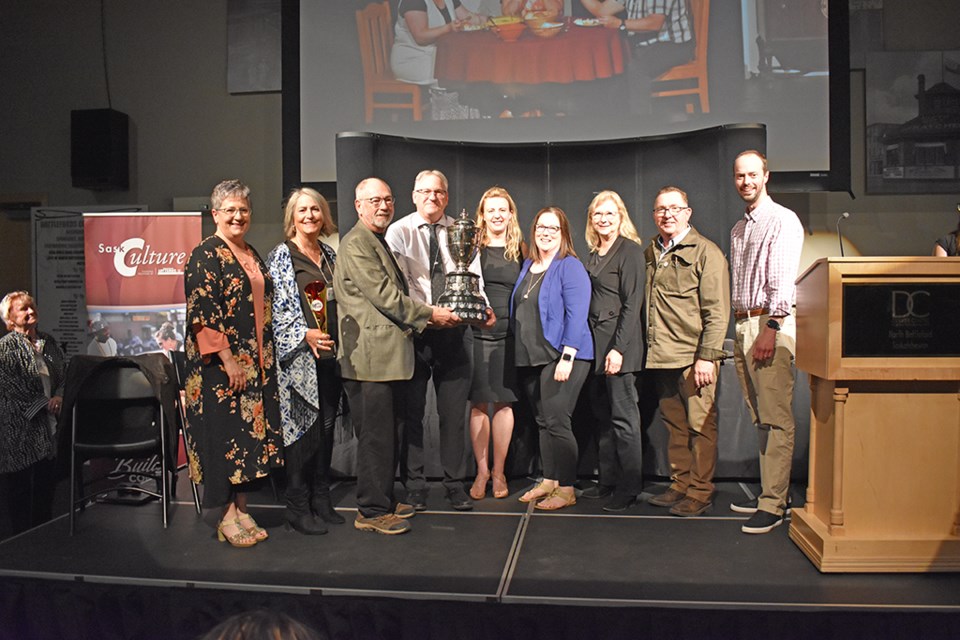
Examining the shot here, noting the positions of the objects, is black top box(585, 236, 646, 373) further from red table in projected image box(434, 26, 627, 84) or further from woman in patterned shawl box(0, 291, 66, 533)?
woman in patterned shawl box(0, 291, 66, 533)

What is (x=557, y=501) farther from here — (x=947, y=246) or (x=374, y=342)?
(x=947, y=246)

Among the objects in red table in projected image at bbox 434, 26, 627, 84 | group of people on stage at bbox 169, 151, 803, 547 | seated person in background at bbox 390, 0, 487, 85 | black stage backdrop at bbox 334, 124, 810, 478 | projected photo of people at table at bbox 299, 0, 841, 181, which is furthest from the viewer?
seated person in background at bbox 390, 0, 487, 85

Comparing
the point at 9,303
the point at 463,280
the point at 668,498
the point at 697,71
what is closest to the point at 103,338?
the point at 9,303

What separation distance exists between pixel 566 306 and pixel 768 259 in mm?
953

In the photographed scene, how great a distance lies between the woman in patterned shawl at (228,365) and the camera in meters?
3.09

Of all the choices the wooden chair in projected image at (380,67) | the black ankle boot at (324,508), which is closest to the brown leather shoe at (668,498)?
the black ankle boot at (324,508)

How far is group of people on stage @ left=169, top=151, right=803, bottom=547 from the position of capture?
10.5 ft

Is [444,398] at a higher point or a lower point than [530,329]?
lower

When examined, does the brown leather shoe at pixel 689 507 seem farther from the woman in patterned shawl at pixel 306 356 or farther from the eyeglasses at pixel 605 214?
the woman in patterned shawl at pixel 306 356

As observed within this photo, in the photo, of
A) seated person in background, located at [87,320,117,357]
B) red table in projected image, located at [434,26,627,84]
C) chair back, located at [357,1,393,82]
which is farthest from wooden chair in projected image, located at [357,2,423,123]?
seated person in background, located at [87,320,117,357]

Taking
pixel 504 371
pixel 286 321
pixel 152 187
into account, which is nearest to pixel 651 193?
pixel 504 371

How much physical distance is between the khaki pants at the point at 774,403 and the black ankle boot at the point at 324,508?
1.95 m

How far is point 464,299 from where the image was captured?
11.7 ft

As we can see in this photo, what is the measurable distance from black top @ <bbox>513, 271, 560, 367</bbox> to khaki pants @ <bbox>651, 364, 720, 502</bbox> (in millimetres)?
570
